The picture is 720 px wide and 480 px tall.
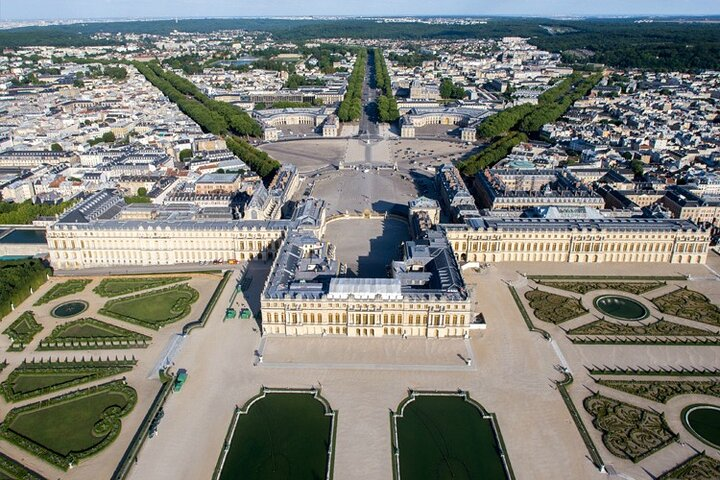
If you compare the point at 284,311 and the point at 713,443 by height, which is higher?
the point at 284,311

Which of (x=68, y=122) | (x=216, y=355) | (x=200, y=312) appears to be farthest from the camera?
(x=68, y=122)

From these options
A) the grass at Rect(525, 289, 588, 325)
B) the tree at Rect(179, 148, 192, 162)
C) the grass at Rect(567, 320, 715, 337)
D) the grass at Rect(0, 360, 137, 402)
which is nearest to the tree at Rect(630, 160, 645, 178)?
the grass at Rect(525, 289, 588, 325)

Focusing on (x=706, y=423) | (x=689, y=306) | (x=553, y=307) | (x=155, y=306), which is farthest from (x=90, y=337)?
(x=689, y=306)

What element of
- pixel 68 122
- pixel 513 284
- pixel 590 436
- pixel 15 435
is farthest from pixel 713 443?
pixel 68 122

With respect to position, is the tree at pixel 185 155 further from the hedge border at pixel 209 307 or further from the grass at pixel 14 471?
the grass at pixel 14 471

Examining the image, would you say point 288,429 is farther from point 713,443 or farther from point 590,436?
point 713,443

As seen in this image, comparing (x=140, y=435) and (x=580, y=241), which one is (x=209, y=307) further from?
(x=580, y=241)

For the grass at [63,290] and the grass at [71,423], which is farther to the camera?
the grass at [63,290]

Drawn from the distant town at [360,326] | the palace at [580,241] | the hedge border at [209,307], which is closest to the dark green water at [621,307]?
the distant town at [360,326]
